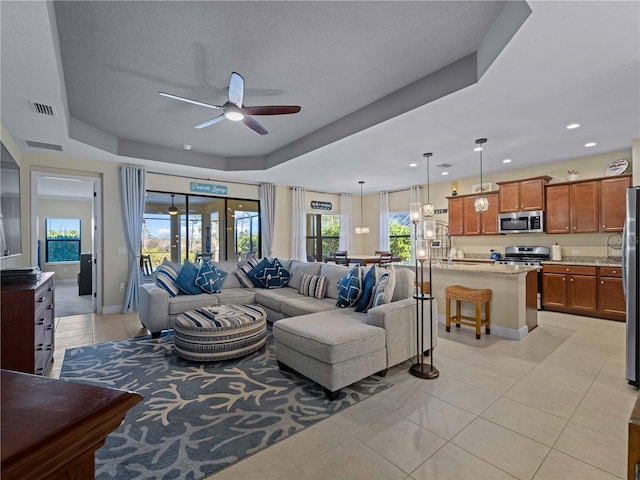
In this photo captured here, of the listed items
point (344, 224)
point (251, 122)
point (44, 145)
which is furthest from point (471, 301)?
point (44, 145)

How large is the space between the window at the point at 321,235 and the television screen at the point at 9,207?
20.5ft

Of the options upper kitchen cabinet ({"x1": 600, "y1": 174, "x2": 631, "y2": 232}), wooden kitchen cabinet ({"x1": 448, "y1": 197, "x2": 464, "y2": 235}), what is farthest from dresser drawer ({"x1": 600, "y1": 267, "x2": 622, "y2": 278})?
wooden kitchen cabinet ({"x1": 448, "y1": 197, "x2": 464, "y2": 235})

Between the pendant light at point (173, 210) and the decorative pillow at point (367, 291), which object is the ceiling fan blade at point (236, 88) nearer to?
the decorative pillow at point (367, 291)

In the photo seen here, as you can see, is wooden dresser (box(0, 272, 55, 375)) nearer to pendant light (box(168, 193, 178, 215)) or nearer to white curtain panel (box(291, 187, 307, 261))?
pendant light (box(168, 193, 178, 215))

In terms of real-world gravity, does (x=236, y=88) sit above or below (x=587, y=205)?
above

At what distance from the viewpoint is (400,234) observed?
30.3ft

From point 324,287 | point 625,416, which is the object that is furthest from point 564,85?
point 324,287

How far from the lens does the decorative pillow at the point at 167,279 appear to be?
4.34 meters

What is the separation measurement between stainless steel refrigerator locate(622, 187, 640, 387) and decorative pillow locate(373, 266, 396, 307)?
2.06 metres

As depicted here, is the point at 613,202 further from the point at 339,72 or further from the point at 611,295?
the point at 339,72

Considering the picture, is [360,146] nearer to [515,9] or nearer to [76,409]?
[515,9]

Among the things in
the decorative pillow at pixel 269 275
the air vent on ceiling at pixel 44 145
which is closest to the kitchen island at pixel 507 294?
the decorative pillow at pixel 269 275

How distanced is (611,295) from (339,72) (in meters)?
5.35

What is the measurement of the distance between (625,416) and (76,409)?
329cm
